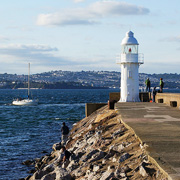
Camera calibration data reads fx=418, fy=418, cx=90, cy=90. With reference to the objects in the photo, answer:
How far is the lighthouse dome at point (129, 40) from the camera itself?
1117 inches

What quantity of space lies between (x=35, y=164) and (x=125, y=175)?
9168mm

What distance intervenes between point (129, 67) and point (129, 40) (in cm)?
185

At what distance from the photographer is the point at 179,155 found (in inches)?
361

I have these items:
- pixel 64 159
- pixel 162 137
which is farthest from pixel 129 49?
pixel 162 137

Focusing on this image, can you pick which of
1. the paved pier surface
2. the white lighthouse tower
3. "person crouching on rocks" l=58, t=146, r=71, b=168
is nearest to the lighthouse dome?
the white lighthouse tower

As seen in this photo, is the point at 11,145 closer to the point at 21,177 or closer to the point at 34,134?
the point at 34,134

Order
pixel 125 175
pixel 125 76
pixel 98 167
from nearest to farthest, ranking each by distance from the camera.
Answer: pixel 125 175, pixel 98 167, pixel 125 76

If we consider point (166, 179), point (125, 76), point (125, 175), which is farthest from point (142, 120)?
point (125, 76)

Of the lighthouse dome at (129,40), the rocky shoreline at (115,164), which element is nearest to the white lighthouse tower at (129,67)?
the lighthouse dome at (129,40)

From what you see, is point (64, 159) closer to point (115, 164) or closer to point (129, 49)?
point (115, 164)

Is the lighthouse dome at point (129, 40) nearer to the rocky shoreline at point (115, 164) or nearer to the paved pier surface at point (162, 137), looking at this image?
the paved pier surface at point (162, 137)

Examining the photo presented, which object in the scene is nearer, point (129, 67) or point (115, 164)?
point (115, 164)

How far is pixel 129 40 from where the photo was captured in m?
28.4

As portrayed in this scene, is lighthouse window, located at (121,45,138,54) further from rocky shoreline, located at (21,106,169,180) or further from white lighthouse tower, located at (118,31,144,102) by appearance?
rocky shoreline, located at (21,106,169,180)
